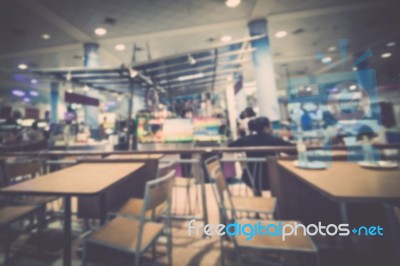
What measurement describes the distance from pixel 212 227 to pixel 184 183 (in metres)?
A: 0.75

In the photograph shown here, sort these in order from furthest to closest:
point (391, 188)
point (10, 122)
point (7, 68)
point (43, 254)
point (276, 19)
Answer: point (7, 68)
point (10, 122)
point (276, 19)
point (43, 254)
point (391, 188)

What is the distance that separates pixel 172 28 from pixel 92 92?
14.0 ft

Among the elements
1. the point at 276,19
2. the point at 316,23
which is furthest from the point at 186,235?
the point at 316,23

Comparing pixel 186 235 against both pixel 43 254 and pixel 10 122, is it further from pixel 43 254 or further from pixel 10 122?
pixel 10 122

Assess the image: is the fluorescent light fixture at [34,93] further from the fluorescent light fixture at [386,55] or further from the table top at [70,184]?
the fluorescent light fixture at [386,55]

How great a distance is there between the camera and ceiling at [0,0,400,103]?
462 centimetres

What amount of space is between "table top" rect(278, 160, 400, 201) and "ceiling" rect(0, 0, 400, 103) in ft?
10.9

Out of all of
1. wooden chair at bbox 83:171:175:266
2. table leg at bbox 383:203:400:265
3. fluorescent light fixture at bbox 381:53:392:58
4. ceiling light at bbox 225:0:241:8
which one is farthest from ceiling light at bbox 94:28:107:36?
fluorescent light fixture at bbox 381:53:392:58

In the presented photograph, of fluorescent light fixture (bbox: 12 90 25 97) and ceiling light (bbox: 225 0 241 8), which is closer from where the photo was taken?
ceiling light (bbox: 225 0 241 8)

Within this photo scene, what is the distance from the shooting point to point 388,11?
18.1ft

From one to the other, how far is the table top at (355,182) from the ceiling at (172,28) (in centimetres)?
331

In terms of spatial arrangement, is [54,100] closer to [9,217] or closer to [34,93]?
[34,93]

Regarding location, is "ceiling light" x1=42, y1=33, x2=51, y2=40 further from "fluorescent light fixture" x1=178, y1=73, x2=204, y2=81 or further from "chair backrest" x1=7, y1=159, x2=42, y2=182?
"chair backrest" x1=7, y1=159, x2=42, y2=182

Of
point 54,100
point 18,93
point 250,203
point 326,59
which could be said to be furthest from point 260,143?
point 18,93
